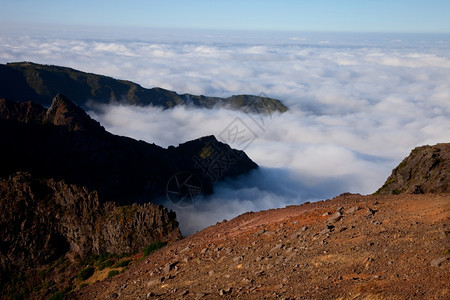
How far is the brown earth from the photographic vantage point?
40.5 ft

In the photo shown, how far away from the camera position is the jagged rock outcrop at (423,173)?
945 inches

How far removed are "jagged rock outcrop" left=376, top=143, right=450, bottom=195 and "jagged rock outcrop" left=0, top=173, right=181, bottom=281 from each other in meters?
18.8

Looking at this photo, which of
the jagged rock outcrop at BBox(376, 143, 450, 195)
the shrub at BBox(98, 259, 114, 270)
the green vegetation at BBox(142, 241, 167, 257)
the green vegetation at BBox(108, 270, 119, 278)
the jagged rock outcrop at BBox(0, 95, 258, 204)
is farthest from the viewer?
the jagged rock outcrop at BBox(0, 95, 258, 204)

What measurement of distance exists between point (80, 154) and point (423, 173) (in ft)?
225

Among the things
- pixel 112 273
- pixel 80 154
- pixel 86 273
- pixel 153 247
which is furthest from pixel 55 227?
pixel 80 154

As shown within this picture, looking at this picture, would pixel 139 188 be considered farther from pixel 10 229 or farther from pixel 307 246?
pixel 307 246

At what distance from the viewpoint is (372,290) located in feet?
38.9

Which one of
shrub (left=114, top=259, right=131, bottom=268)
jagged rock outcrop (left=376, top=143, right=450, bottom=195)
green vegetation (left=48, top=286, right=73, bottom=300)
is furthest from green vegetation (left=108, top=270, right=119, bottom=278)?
jagged rock outcrop (left=376, top=143, right=450, bottom=195)

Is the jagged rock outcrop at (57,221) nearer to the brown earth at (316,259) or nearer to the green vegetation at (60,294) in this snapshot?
the green vegetation at (60,294)

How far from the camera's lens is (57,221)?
130 ft

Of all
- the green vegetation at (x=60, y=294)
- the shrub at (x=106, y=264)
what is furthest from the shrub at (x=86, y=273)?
the green vegetation at (x=60, y=294)

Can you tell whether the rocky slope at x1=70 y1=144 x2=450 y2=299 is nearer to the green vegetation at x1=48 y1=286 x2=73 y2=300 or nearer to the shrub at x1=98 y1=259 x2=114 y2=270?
the green vegetation at x1=48 y1=286 x2=73 y2=300

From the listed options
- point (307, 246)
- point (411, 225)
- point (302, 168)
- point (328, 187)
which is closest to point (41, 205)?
point (307, 246)

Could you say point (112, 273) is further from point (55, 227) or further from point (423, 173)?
point (423, 173)
